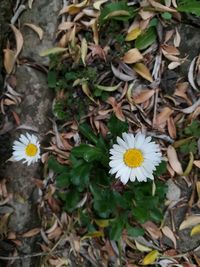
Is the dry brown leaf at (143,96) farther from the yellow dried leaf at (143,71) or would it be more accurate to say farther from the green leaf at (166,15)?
the green leaf at (166,15)

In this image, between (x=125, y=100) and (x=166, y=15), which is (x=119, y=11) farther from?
(x=125, y=100)

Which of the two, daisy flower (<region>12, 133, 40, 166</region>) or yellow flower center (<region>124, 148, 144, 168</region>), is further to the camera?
daisy flower (<region>12, 133, 40, 166</region>)

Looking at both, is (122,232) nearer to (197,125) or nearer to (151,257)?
(151,257)

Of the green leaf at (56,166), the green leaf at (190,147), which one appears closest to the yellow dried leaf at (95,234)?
the green leaf at (56,166)

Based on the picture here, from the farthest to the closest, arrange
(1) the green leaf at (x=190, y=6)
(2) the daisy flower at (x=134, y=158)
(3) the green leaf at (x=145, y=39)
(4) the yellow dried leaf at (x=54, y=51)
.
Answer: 1. (4) the yellow dried leaf at (x=54, y=51)
2. (3) the green leaf at (x=145, y=39)
3. (1) the green leaf at (x=190, y=6)
4. (2) the daisy flower at (x=134, y=158)

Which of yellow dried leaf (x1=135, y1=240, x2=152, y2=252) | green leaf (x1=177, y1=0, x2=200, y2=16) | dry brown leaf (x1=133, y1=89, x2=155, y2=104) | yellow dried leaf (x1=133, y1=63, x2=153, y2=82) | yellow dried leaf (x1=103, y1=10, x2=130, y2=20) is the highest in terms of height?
yellow dried leaf (x1=103, y1=10, x2=130, y2=20)

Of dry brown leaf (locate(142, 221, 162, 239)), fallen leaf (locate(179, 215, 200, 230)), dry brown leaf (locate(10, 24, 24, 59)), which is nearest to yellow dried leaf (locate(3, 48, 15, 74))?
dry brown leaf (locate(10, 24, 24, 59))

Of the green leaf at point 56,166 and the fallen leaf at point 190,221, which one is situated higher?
the green leaf at point 56,166

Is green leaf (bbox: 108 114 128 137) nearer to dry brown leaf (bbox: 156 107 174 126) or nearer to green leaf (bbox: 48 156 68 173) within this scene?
dry brown leaf (bbox: 156 107 174 126)

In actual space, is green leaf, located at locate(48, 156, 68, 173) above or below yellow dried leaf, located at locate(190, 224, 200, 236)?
above
